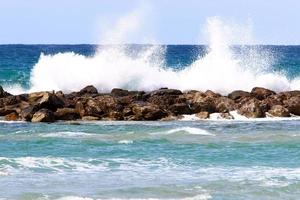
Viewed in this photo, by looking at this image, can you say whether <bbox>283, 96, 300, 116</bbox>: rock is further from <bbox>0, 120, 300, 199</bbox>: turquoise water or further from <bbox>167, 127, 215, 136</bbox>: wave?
<bbox>167, 127, 215, 136</bbox>: wave

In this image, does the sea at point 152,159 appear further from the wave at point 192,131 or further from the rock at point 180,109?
the rock at point 180,109

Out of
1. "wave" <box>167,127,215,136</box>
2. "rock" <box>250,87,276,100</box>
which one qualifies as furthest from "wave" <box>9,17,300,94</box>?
"wave" <box>167,127,215,136</box>

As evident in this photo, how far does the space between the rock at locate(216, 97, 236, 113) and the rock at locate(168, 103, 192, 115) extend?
43.4 inches

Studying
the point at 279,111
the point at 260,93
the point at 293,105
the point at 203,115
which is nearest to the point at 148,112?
the point at 203,115

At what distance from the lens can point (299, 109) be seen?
29047 mm

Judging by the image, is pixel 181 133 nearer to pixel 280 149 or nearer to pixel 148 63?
pixel 280 149

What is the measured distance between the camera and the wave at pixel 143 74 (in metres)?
38.3

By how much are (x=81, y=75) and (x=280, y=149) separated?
20.0m

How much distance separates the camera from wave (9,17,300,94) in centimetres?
3831

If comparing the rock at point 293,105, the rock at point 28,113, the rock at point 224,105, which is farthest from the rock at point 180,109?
the rock at point 28,113

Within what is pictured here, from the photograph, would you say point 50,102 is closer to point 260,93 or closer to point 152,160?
point 260,93

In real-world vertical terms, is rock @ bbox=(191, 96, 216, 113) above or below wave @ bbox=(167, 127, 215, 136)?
above

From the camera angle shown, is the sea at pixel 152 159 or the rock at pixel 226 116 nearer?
the sea at pixel 152 159

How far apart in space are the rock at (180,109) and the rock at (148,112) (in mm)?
746
